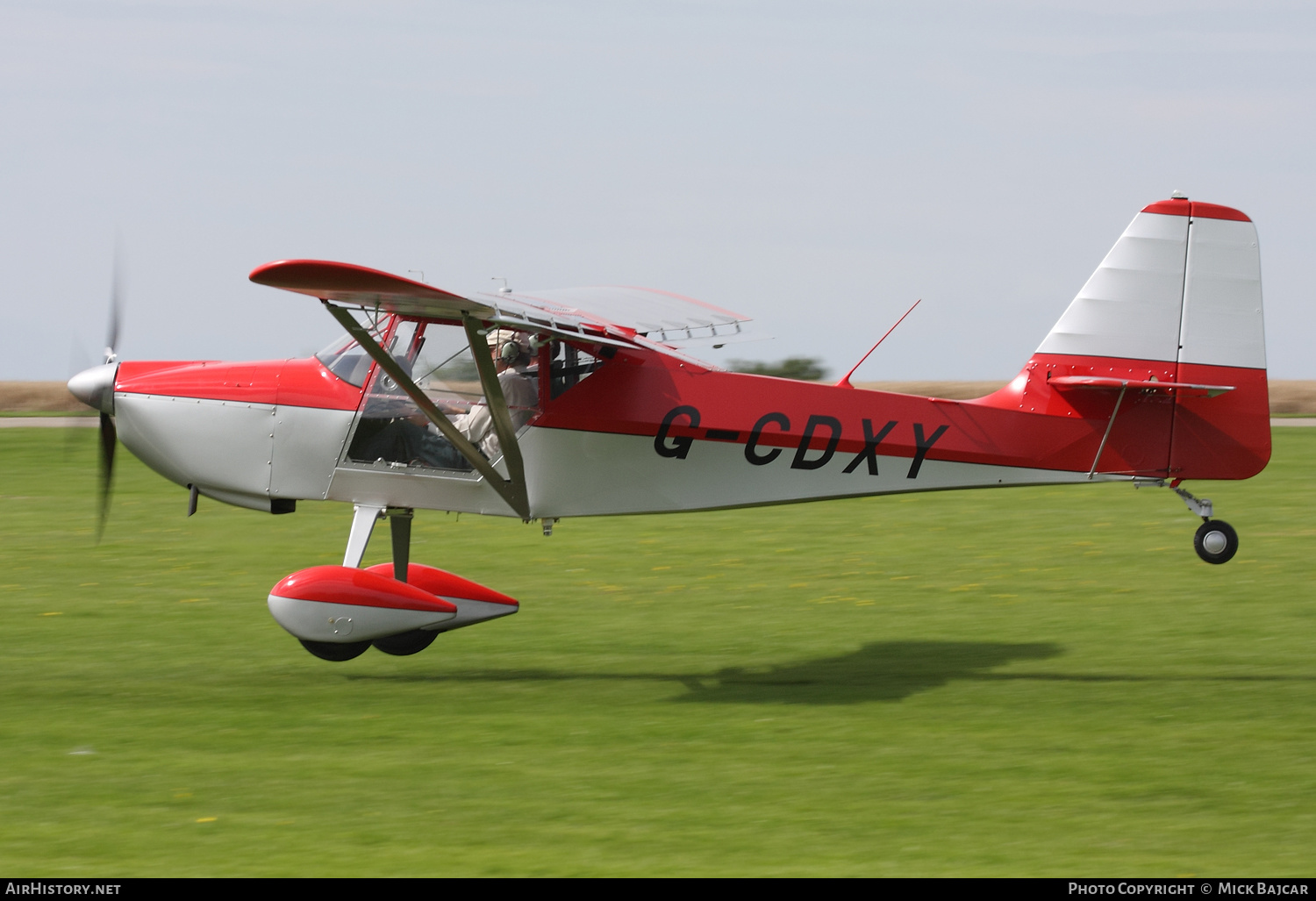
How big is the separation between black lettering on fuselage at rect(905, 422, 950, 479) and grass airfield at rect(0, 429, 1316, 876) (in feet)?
4.71

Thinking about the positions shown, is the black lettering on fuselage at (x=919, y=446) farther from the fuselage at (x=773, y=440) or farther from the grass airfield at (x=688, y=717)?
the grass airfield at (x=688, y=717)

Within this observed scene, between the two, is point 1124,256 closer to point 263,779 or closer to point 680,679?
point 680,679

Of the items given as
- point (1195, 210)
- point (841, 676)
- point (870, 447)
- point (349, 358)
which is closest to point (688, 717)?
point (841, 676)

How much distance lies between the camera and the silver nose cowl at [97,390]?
9836 millimetres

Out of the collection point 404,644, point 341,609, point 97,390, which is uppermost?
point 97,390

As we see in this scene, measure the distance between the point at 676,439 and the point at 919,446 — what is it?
1683 millimetres

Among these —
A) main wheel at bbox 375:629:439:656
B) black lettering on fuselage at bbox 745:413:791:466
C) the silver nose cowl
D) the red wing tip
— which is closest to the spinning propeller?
the silver nose cowl

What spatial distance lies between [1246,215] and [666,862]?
638 centimetres

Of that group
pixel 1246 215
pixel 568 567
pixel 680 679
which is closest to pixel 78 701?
pixel 680 679

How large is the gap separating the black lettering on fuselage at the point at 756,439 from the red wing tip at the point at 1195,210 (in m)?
2.96

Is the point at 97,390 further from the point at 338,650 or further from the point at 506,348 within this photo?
the point at 506,348

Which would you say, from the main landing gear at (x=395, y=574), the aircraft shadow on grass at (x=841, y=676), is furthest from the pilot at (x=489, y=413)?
the aircraft shadow on grass at (x=841, y=676)

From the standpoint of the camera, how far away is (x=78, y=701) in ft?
28.1

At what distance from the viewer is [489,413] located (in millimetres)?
9352
